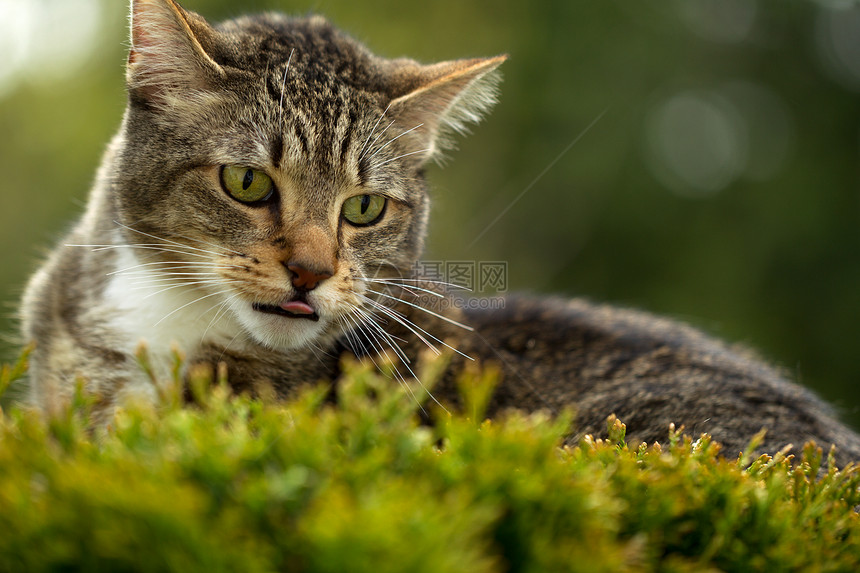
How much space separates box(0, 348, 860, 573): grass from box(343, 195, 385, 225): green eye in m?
1.31

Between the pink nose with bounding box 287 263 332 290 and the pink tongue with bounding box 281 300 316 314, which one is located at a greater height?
the pink nose with bounding box 287 263 332 290

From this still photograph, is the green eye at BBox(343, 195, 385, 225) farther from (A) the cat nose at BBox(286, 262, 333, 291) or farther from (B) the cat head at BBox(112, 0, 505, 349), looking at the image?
(A) the cat nose at BBox(286, 262, 333, 291)

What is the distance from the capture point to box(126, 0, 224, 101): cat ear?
A: 2424 millimetres

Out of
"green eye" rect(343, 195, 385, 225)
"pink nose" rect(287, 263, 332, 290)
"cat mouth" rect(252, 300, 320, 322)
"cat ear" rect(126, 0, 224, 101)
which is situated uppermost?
"cat ear" rect(126, 0, 224, 101)

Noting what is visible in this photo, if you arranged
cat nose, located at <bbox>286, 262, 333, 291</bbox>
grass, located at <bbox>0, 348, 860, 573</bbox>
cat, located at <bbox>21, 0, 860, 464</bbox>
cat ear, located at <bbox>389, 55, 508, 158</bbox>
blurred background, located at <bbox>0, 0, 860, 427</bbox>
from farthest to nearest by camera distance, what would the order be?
blurred background, located at <bbox>0, 0, 860, 427</bbox>, cat ear, located at <bbox>389, 55, 508, 158</bbox>, cat, located at <bbox>21, 0, 860, 464</bbox>, cat nose, located at <bbox>286, 262, 333, 291</bbox>, grass, located at <bbox>0, 348, 860, 573</bbox>

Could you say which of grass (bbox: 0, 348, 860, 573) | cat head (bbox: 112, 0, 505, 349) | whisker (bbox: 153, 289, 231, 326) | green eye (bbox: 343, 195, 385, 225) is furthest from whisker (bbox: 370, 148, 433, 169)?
grass (bbox: 0, 348, 860, 573)

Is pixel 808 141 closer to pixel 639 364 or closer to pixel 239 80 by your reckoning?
pixel 639 364

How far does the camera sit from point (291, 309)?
234 cm

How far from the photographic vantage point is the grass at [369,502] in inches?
37.9

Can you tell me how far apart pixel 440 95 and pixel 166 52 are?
44.6 inches

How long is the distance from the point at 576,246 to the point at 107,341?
8.10m

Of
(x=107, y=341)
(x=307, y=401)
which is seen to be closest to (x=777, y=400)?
(x=307, y=401)

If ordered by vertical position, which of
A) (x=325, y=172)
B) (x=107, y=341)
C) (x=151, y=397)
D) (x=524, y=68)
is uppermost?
(x=524, y=68)

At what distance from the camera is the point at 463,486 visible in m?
1.16
